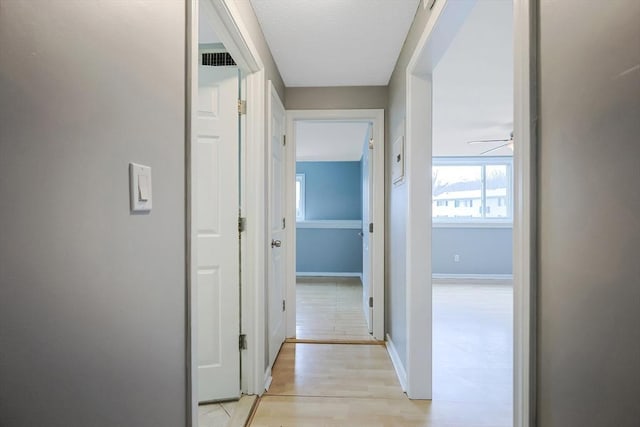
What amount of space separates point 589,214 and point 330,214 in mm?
5536

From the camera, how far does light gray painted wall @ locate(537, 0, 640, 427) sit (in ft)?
1.91

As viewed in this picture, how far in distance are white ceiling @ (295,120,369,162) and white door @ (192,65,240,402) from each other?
65.3 inches

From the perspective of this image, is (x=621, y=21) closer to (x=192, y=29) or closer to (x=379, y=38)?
(x=192, y=29)

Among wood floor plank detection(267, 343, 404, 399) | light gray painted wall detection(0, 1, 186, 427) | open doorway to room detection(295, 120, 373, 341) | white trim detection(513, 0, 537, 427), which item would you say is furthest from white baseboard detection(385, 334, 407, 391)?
open doorway to room detection(295, 120, 373, 341)

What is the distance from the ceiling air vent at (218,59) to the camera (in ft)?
6.73

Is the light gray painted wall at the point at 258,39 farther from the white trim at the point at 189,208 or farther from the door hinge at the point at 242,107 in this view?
the white trim at the point at 189,208

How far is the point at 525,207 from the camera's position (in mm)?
852

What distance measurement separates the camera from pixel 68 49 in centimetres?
57

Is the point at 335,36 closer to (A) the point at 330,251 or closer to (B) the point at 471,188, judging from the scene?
(A) the point at 330,251

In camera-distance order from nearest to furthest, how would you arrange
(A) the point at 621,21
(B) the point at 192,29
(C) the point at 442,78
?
(A) the point at 621,21, (B) the point at 192,29, (C) the point at 442,78

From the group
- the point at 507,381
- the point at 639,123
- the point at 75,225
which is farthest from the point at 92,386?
the point at 507,381

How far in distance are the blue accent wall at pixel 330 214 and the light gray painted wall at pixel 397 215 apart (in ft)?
10.4

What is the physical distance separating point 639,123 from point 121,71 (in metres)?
1.02

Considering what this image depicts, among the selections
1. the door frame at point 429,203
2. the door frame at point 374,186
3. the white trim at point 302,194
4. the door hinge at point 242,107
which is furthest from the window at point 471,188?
the door hinge at point 242,107
